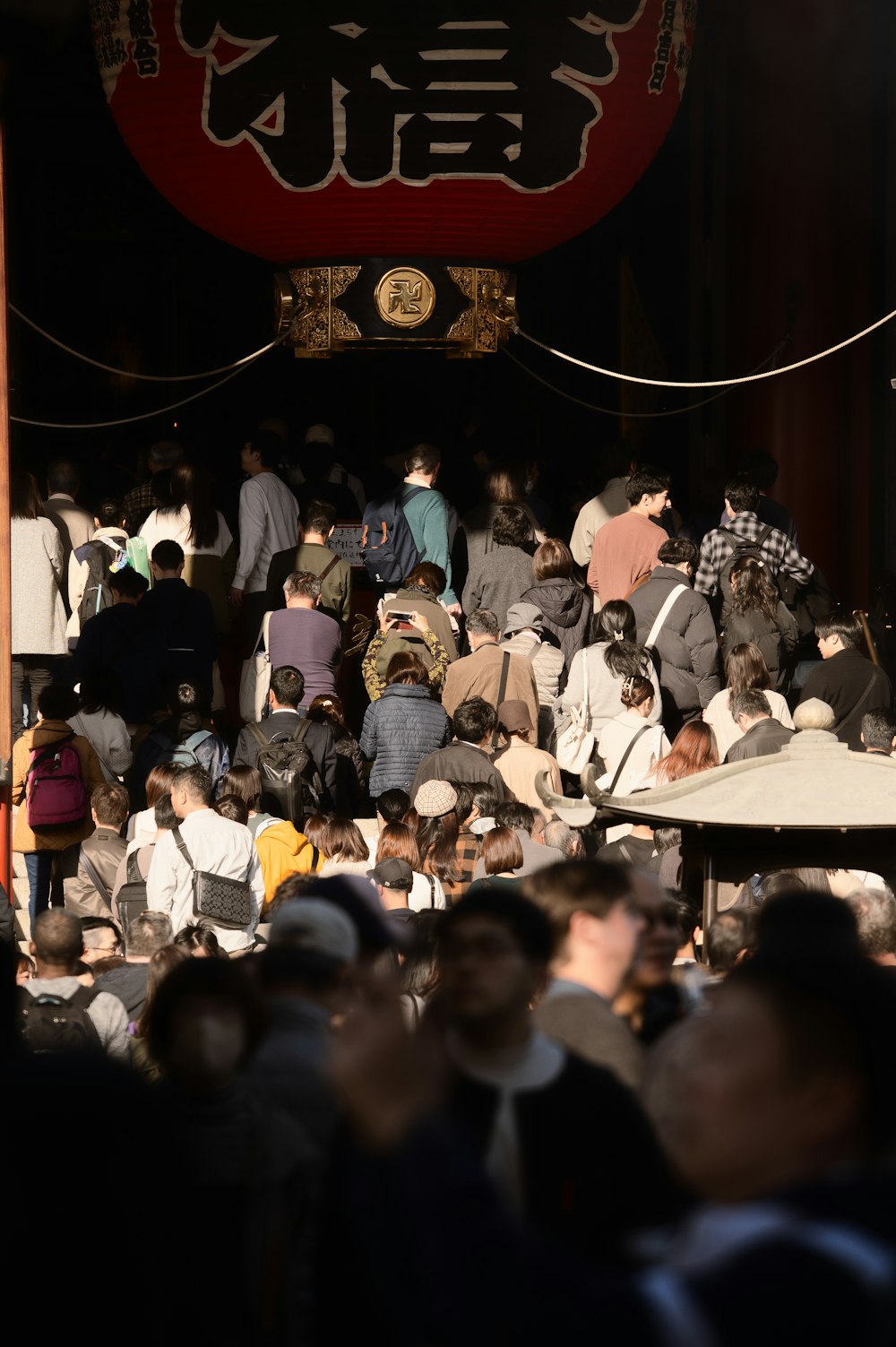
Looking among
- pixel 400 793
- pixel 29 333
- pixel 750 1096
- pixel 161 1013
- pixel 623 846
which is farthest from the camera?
pixel 29 333

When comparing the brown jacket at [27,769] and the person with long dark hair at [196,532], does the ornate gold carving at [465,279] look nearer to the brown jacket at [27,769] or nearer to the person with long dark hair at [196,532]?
the person with long dark hair at [196,532]

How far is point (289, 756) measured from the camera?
7.74 meters

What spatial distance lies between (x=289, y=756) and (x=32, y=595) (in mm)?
1552

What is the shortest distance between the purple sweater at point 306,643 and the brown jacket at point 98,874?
163 cm

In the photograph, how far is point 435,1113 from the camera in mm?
1818

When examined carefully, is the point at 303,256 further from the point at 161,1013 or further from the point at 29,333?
the point at 161,1013

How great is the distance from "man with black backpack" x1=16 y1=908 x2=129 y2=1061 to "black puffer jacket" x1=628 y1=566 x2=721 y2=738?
13.9ft

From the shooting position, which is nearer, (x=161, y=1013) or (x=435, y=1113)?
(x=435, y=1113)

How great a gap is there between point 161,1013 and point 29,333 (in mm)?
10983

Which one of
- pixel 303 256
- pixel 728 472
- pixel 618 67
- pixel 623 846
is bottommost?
pixel 623 846

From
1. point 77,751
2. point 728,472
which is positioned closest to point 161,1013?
point 77,751

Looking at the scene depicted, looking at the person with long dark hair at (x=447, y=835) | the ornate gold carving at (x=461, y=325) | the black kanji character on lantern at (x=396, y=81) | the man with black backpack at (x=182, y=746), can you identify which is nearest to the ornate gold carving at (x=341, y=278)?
the ornate gold carving at (x=461, y=325)

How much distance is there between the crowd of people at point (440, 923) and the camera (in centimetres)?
173

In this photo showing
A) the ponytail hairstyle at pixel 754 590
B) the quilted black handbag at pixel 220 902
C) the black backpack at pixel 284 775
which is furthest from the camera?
the ponytail hairstyle at pixel 754 590
